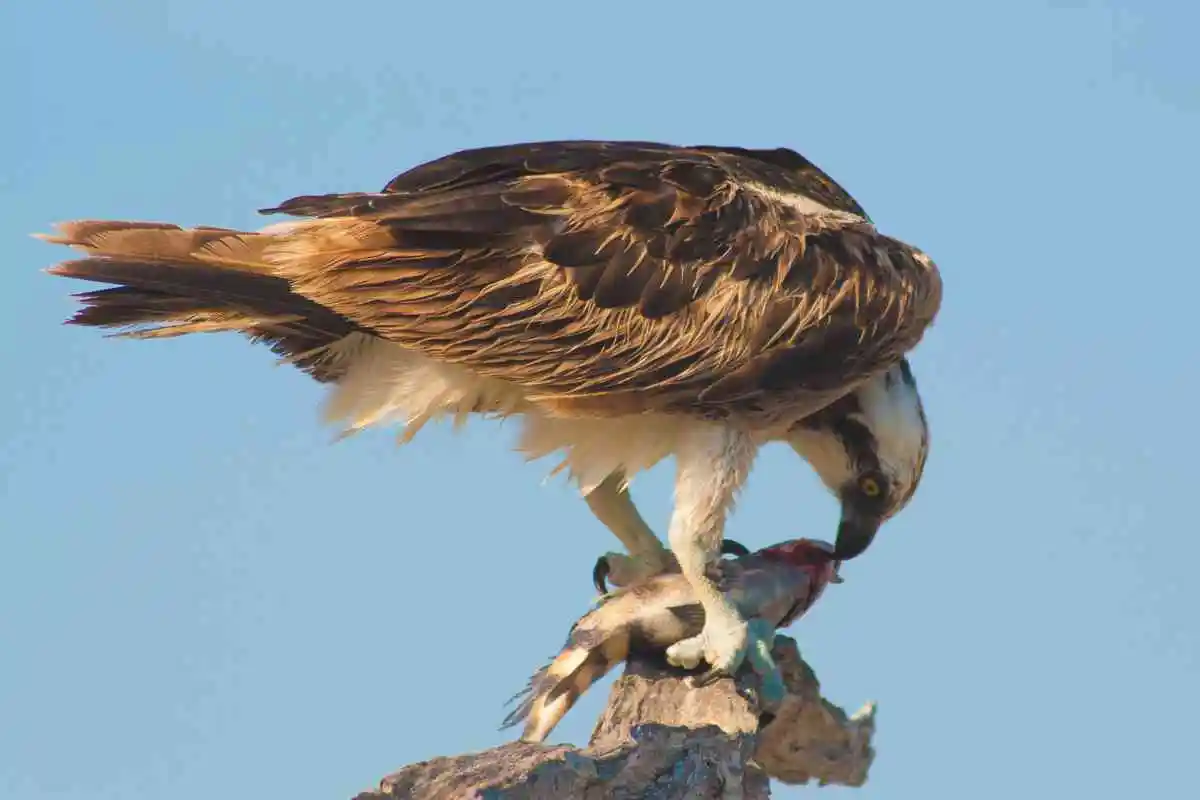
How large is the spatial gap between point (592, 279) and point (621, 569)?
1349mm

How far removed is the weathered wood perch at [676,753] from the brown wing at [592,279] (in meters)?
1.17

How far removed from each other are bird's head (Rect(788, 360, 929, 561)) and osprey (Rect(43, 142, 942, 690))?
1.41 ft

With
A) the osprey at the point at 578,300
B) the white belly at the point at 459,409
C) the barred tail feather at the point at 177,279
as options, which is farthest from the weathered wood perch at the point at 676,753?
the barred tail feather at the point at 177,279

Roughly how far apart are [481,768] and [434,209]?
101 inches

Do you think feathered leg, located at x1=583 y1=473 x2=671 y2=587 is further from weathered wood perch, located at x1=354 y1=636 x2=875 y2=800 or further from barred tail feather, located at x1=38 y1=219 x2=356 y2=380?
barred tail feather, located at x1=38 y1=219 x2=356 y2=380

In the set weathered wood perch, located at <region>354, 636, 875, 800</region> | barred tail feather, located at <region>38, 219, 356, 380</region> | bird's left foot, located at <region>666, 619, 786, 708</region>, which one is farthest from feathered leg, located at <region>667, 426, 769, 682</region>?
barred tail feather, located at <region>38, 219, 356, 380</region>

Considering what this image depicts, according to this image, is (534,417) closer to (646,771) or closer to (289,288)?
(289,288)

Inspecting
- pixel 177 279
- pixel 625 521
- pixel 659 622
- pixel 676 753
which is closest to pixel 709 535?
pixel 659 622

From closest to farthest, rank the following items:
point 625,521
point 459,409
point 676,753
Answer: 1. point 676,753
2. point 459,409
3. point 625,521

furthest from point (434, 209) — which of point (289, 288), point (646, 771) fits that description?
point (646, 771)

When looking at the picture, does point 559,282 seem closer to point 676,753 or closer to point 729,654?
point 729,654

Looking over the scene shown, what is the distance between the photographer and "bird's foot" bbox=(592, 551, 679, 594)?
926 cm

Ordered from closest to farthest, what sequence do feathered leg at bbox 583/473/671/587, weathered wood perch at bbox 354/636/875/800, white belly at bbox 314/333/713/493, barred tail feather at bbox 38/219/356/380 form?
weathered wood perch at bbox 354/636/875/800 → barred tail feather at bbox 38/219/356/380 → white belly at bbox 314/333/713/493 → feathered leg at bbox 583/473/671/587

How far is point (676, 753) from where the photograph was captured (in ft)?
24.3
